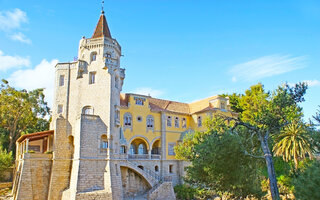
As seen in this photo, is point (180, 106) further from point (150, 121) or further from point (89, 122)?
point (89, 122)

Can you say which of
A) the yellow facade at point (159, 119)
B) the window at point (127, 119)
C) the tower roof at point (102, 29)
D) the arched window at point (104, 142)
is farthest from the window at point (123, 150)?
the tower roof at point (102, 29)

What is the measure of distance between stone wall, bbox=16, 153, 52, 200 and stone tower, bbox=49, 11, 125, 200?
851 millimetres

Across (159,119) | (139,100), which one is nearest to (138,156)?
(159,119)

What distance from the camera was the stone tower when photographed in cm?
2459

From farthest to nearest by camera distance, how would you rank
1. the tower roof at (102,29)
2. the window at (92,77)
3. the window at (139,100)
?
the window at (139,100), the tower roof at (102,29), the window at (92,77)

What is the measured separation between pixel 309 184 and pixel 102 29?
26906mm

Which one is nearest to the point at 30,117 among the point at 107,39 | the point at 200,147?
the point at 107,39

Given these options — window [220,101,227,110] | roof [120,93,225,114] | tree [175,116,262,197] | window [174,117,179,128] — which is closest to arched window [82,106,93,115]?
roof [120,93,225,114]

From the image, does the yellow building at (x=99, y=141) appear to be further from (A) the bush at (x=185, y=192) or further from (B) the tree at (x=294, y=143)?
(B) the tree at (x=294, y=143)

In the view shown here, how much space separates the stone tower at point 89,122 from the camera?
24.6m

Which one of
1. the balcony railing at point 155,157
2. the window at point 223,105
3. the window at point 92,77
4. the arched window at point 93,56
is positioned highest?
the arched window at point 93,56

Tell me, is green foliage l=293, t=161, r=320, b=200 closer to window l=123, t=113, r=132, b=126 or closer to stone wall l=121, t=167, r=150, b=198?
stone wall l=121, t=167, r=150, b=198

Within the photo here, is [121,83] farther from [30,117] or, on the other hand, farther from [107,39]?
[30,117]

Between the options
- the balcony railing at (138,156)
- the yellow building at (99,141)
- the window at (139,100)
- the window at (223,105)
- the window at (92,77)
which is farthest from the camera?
the window at (223,105)
